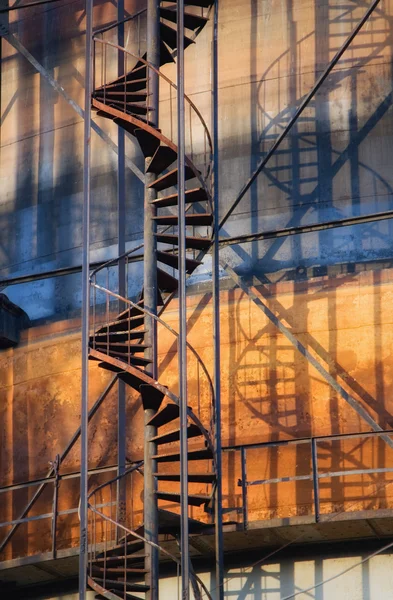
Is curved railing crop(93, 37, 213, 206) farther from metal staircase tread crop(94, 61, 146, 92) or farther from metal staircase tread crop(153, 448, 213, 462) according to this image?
metal staircase tread crop(153, 448, 213, 462)

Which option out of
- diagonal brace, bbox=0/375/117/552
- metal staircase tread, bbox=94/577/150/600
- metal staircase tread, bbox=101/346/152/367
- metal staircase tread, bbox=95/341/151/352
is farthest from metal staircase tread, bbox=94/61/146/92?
metal staircase tread, bbox=94/577/150/600

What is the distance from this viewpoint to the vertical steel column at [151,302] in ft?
54.5

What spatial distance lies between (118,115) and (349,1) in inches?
156

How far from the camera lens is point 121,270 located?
1975 cm

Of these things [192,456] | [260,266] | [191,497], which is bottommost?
[191,497]

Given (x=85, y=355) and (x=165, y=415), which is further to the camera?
(x=165, y=415)

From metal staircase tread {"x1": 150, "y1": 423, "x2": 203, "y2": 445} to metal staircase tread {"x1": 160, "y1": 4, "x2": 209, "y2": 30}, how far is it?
5.50 metres

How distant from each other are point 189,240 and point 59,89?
422cm

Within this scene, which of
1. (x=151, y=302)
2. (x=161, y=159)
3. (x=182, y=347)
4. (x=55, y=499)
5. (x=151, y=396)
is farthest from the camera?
(x=55, y=499)

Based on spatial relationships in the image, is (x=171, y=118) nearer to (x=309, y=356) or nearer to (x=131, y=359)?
(x=309, y=356)

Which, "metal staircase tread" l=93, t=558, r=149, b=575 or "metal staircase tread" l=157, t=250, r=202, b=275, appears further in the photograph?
"metal staircase tread" l=157, t=250, r=202, b=275

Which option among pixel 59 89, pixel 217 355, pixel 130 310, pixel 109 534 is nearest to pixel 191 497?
pixel 217 355

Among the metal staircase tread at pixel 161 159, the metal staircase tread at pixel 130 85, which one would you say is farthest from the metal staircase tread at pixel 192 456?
the metal staircase tread at pixel 130 85

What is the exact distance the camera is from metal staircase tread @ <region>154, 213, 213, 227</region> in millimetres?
17888
